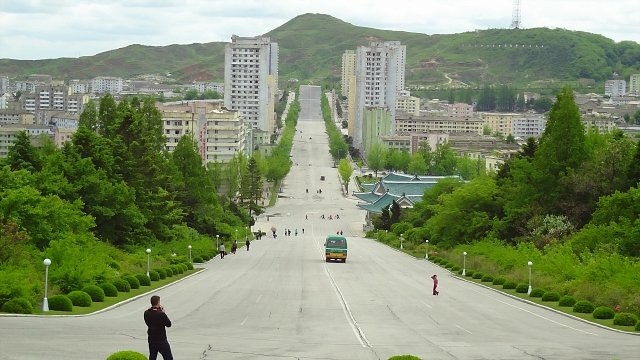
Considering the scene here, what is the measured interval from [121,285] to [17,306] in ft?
38.5

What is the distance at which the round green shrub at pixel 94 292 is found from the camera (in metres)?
40.9

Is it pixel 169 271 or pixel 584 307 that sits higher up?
pixel 584 307

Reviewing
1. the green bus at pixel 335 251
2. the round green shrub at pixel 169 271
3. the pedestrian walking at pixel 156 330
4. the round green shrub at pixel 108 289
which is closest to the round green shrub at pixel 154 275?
the round green shrub at pixel 169 271

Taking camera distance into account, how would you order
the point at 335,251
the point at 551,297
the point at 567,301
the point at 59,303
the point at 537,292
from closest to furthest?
the point at 59,303, the point at 567,301, the point at 551,297, the point at 537,292, the point at 335,251

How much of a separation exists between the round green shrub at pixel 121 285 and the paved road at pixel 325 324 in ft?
4.94

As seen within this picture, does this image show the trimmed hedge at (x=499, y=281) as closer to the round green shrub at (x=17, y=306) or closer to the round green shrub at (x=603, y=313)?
the round green shrub at (x=603, y=313)

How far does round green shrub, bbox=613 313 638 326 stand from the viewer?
38188 millimetres

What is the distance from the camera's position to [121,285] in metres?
46.2

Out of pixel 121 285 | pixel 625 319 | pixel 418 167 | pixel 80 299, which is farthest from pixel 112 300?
pixel 418 167

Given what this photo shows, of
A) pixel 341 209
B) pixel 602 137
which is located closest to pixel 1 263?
pixel 602 137

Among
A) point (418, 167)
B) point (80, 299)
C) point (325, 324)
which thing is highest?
point (80, 299)

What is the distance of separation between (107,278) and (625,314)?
62.6 ft

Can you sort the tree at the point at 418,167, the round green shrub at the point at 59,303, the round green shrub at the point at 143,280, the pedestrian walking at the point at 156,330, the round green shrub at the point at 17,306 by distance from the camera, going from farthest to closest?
the tree at the point at 418,167, the round green shrub at the point at 143,280, the round green shrub at the point at 59,303, the round green shrub at the point at 17,306, the pedestrian walking at the point at 156,330

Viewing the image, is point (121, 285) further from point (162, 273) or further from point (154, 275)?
point (162, 273)
